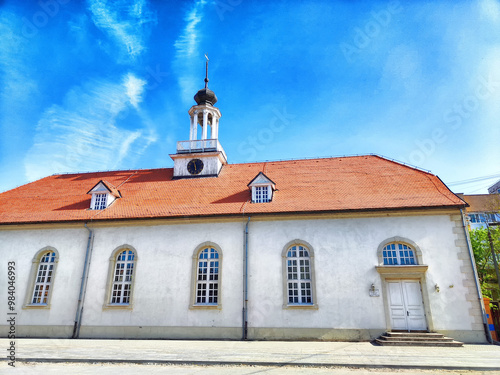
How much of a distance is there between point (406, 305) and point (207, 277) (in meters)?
9.73

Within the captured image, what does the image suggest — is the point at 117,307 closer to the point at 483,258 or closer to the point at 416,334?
the point at 416,334

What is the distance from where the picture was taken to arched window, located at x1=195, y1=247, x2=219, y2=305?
16453mm

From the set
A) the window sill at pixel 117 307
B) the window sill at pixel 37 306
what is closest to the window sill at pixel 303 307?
the window sill at pixel 117 307

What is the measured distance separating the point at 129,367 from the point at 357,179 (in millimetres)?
15152

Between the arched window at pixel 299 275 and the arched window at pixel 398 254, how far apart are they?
12.1 ft

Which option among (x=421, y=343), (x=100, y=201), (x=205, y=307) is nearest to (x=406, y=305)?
(x=421, y=343)

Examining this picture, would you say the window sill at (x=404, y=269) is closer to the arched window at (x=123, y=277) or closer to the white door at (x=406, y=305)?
the white door at (x=406, y=305)

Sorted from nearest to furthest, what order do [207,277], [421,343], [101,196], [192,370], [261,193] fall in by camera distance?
[192,370]
[421,343]
[207,277]
[261,193]
[101,196]

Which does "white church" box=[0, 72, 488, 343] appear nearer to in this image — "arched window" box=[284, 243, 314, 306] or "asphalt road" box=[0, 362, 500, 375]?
"arched window" box=[284, 243, 314, 306]

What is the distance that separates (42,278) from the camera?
711 inches

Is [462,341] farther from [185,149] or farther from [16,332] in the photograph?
[16,332]

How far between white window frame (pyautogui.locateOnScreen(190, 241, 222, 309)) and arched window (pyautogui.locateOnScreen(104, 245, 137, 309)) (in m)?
3.43

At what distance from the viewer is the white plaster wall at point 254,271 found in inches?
596

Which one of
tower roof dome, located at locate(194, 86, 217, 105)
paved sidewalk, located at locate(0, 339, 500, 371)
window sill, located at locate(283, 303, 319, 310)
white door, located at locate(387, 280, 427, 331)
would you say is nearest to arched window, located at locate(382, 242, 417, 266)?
white door, located at locate(387, 280, 427, 331)
